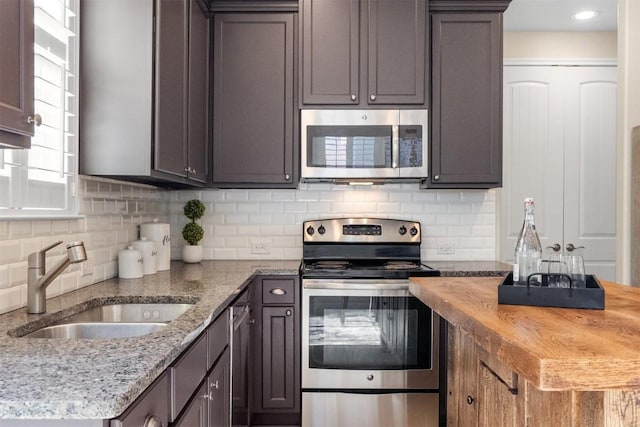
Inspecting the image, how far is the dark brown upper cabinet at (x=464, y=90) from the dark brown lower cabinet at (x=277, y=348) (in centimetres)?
111

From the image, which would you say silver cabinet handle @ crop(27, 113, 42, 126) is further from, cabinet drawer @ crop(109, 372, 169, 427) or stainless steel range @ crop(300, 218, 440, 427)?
stainless steel range @ crop(300, 218, 440, 427)

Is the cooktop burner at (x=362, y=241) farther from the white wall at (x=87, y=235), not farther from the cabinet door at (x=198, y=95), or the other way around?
the white wall at (x=87, y=235)

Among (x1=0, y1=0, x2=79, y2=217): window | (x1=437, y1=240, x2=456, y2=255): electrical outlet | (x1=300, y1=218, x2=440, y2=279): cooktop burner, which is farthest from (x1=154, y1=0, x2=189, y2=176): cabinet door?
(x1=437, y1=240, x2=456, y2=255): electrical outlet

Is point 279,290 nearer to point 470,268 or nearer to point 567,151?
point 470,268

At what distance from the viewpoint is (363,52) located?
278 cm

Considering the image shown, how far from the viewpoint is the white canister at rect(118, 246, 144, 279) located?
2215mm

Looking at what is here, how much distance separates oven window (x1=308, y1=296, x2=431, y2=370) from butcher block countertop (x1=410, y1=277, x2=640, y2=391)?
105 centimetres

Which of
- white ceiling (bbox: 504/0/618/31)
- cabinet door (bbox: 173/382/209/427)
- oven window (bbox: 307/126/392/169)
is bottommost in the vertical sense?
cabinet door (bbox: 173/382/209/427)

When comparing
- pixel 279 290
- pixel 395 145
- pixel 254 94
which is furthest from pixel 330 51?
pixel 279 290

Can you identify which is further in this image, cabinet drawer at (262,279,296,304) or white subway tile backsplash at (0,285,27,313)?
cabinet drawer at (262,279,296,304)

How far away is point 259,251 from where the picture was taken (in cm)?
315

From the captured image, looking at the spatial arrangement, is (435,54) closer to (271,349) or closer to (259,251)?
(259,251)

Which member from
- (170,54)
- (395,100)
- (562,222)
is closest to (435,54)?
(395,100)

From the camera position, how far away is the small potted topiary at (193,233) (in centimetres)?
296
